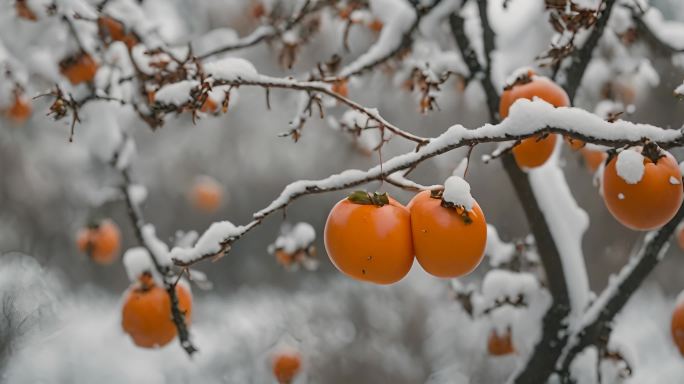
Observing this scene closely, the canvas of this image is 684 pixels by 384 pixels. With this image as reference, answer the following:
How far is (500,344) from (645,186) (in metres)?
1.41

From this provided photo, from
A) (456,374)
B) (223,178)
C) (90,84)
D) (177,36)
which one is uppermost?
(223,178)

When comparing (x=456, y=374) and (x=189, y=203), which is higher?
(x=189, y=203)

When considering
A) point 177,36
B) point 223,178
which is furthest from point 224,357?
point 223,178

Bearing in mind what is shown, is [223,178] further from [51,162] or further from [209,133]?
[51,162]

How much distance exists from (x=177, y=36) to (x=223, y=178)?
4.22m

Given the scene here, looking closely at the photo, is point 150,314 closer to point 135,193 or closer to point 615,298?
point 135,193

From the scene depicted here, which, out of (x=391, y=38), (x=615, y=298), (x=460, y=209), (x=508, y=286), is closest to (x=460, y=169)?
(x=460, y=209)

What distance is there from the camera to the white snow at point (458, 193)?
1.15 metres

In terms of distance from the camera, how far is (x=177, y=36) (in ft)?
16.8

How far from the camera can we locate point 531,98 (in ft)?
5.49

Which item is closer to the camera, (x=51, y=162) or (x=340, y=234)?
(x=340, y=234)

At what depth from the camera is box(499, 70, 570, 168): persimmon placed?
5.32 ft

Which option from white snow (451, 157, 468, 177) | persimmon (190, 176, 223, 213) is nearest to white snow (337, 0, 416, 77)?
white snow (451, 157, 468, 177)

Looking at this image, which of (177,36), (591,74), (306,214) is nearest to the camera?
(591,74)
